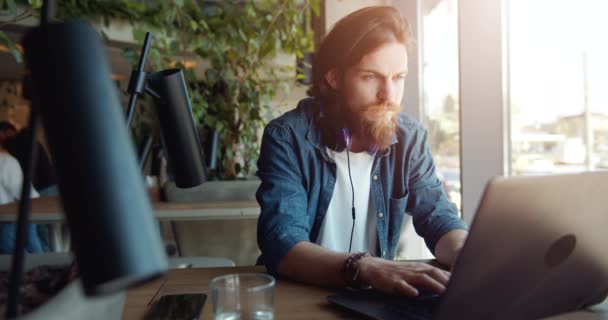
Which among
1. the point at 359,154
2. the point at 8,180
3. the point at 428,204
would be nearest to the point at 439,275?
the point at 428,204

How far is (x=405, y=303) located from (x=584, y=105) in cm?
127

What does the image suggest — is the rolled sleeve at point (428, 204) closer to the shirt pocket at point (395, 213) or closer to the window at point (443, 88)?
the shirt pocket at point (395, 213)

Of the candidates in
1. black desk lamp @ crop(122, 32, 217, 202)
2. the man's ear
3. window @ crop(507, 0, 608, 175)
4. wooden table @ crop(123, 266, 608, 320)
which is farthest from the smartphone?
window @ crop(507, 0, 608, 175)

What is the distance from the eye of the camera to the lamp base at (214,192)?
237 cm

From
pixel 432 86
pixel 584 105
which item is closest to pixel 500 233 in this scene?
pixel 584 105

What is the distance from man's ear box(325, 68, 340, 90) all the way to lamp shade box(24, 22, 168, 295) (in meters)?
1.30

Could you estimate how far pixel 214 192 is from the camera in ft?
7.86

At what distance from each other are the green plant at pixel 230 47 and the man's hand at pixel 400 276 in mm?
2041

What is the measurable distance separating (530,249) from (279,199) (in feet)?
2.33

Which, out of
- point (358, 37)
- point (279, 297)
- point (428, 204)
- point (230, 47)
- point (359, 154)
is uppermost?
point (230, 47)

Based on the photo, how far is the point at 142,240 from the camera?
0.95 ft

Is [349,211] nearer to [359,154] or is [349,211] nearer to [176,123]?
[359,154]

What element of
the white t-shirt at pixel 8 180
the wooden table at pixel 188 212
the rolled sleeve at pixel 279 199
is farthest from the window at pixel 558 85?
the white t-shirt at pixel 8 180

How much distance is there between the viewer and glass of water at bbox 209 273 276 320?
0.71 metres
